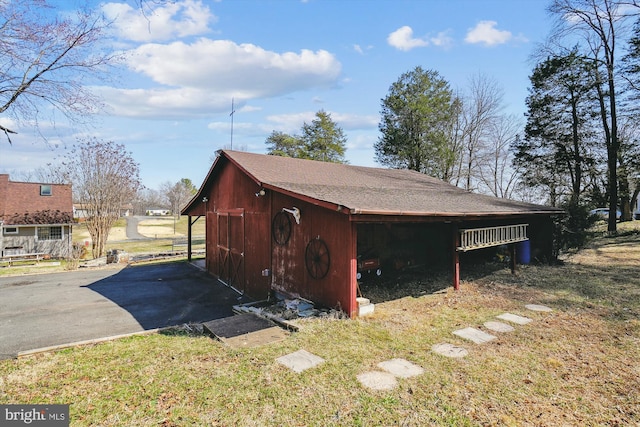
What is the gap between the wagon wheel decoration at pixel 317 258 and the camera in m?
6.72

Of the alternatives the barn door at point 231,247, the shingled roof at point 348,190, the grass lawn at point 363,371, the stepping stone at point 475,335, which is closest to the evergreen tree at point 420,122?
the shingled roof at point 348,190

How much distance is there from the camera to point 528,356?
447 cm

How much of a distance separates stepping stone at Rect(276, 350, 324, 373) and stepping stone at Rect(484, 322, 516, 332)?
10.1 feet

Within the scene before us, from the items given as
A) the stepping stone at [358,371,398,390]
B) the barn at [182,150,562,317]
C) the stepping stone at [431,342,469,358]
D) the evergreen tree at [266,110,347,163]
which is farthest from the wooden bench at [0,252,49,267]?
the stepping stone at [431,342,469,358]

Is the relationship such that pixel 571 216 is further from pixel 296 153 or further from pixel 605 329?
pixel 296 153

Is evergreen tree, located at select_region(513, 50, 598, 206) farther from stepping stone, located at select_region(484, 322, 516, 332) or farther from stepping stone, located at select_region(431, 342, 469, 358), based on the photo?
stepping stone, located at select_region(431, 342, 469, 358)

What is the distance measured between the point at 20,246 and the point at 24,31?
69.2 ft

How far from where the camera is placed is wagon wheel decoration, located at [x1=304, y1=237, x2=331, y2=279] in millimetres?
6723

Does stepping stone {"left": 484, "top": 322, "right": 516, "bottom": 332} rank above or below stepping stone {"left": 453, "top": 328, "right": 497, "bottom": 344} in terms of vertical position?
above

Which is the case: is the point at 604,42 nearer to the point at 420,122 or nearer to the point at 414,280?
the point at 420,122

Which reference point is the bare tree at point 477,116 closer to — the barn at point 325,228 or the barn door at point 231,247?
the barn at point 325,228

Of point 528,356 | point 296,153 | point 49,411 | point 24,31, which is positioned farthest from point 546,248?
point 296,153

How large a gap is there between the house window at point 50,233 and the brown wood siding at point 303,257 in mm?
22262

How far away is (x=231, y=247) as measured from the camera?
10859mm
